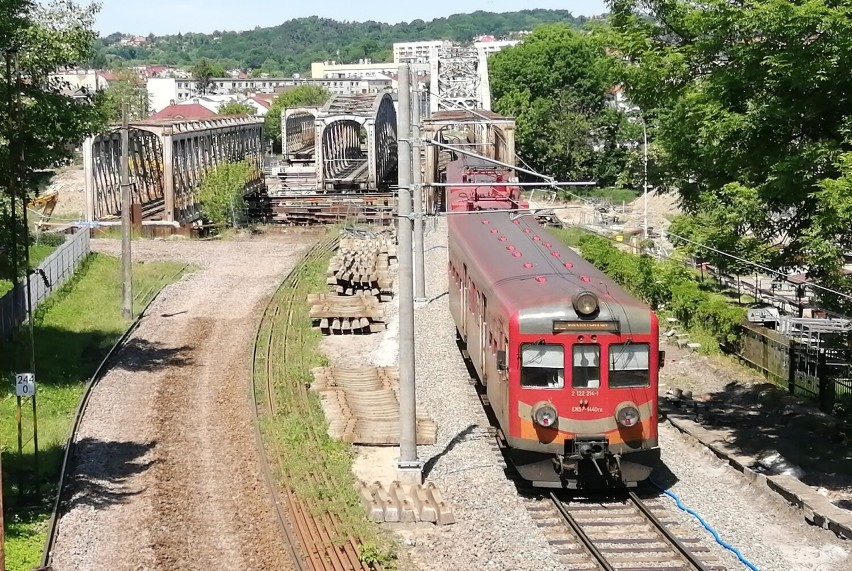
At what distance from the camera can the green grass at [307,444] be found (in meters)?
12.6

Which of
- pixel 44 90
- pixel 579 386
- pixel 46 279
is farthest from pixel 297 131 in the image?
pixel 579 386

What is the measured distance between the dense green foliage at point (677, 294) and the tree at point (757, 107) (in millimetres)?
8666

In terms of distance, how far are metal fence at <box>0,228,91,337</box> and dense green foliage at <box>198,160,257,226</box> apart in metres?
9.14

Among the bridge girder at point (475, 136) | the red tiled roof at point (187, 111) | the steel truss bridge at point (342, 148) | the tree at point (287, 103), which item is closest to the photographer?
the bridge girder at point (475, 136)

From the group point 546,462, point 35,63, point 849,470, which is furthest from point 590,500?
point 35,63

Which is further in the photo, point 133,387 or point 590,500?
point 133,387

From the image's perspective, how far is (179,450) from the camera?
1614 cm

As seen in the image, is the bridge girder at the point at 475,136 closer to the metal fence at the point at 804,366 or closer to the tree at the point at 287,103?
the metal fence at the point at 804,366

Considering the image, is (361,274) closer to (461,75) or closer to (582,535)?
(582,535)

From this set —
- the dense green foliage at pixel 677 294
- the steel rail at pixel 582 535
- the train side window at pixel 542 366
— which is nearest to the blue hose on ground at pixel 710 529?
the steel rail at pixel 582 535

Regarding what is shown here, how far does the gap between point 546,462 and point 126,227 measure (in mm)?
15938

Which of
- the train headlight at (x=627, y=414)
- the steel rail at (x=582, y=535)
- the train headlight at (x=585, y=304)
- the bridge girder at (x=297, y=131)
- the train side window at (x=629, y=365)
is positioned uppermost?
the bridge girder at (x=297, y=131)

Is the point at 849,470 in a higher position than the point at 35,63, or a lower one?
lower

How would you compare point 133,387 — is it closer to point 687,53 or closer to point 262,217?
point 687,53
